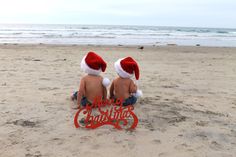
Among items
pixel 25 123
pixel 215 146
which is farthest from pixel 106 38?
pixel 215 146

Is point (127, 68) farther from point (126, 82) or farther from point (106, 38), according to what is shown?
point (106, 38)

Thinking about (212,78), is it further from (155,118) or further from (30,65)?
(30,65)

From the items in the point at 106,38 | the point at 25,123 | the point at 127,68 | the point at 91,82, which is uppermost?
the point at 127,68

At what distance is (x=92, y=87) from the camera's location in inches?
Answer: 178

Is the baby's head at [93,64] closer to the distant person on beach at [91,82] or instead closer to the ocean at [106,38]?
the distant person on beach at [91,82]

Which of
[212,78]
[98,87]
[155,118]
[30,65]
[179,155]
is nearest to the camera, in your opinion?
[179,155]

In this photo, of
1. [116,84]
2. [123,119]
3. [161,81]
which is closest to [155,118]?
[123,119]

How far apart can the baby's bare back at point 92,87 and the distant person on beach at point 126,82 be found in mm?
294

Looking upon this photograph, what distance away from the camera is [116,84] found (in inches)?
184

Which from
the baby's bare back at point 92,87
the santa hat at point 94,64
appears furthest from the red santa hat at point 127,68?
the baby's bare back at point 92,87

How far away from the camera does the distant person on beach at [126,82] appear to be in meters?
4.51

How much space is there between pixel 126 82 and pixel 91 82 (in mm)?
Result: 580

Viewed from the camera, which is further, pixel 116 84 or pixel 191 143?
pixel 116 84

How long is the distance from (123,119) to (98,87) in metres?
0.84
